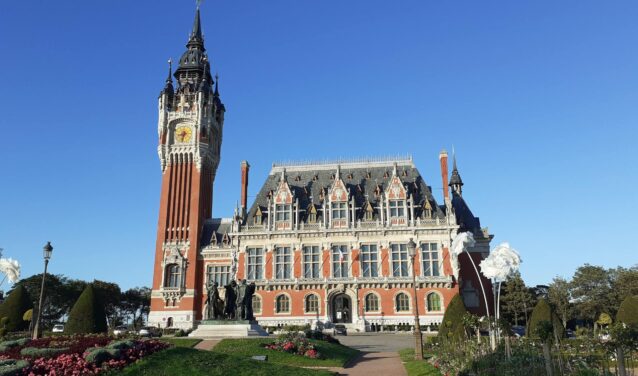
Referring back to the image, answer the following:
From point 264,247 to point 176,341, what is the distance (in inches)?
1095

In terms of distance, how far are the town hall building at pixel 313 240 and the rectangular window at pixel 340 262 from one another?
0.11 metres

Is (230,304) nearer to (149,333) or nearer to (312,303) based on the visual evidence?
(149,333)

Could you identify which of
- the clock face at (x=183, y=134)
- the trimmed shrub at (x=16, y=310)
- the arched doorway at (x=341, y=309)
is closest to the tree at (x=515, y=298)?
the arched doorway at (x=341, y=309)

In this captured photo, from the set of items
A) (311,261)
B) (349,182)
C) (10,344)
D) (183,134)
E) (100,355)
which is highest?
(183,134)

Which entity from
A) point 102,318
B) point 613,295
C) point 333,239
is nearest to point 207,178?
point 333,239

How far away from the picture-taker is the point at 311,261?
A: 52.5 m

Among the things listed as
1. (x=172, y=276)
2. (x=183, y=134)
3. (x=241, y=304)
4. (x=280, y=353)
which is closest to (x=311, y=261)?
(x=172, y=276)

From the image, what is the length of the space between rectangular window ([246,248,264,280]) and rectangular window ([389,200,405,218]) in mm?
15307

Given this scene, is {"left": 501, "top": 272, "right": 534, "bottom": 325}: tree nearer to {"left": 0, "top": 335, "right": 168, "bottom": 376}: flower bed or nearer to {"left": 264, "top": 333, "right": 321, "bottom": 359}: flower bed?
{"left": 264, "top": 333, "right": 321, "bottom": 359}: flower bed

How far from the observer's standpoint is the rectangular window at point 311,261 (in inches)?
2056

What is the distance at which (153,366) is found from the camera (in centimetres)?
1549

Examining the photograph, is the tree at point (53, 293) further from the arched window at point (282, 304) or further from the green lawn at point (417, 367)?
the green lawn at point (417, 367)

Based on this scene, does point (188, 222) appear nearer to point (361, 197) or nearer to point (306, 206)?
point (306, 206)

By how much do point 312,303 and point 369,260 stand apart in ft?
25.5
